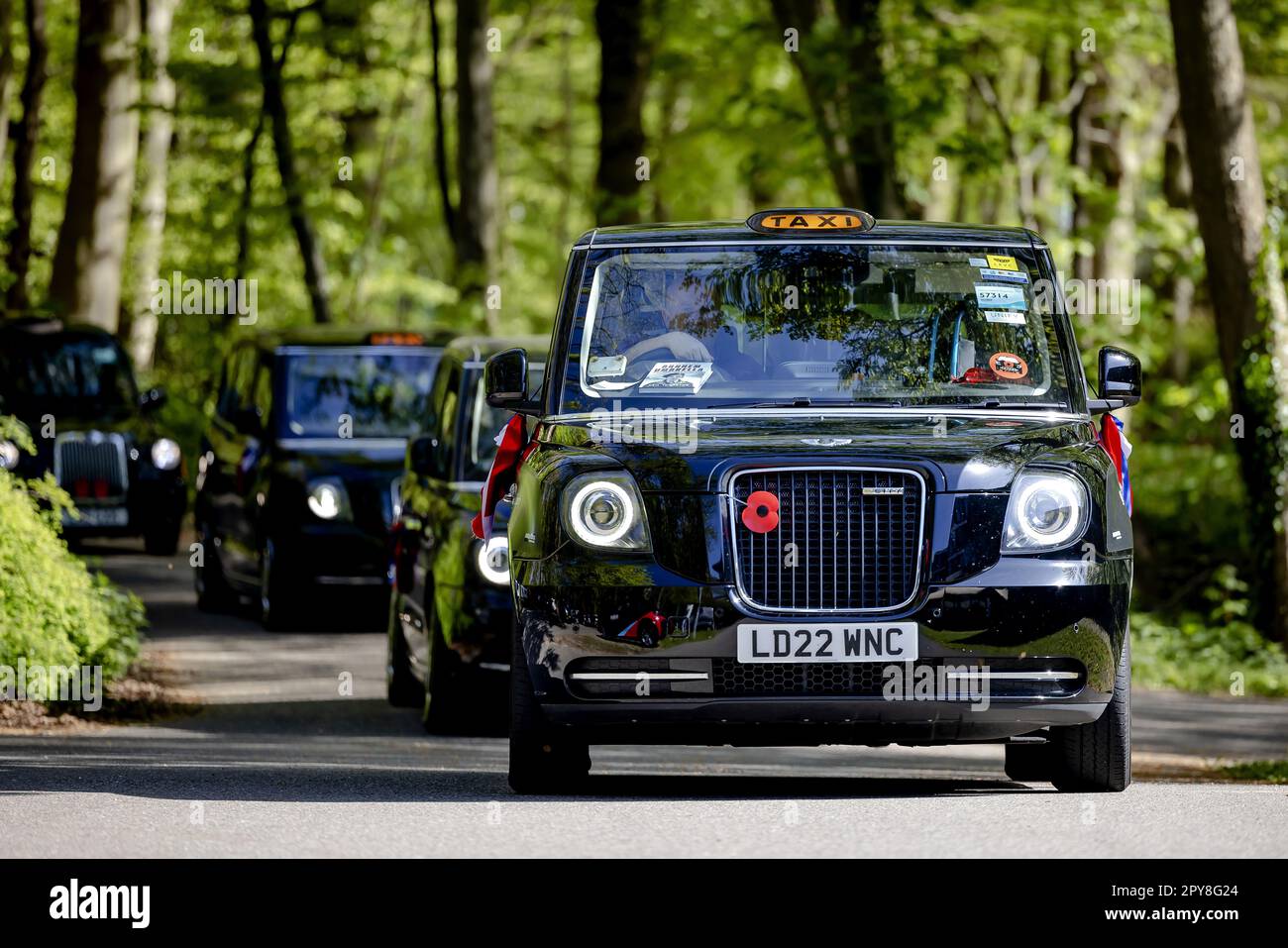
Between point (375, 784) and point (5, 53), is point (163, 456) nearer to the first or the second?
point (5, 53)

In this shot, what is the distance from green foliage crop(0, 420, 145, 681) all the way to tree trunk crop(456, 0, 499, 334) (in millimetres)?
13723

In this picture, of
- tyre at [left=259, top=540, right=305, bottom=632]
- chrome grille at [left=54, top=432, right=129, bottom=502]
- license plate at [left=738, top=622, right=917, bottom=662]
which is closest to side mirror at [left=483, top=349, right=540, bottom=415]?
license plate at [left=738, top=622, right=917, bottom=662]

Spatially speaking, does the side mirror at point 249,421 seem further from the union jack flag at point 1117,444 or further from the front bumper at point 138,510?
the union jack flag at point 1117,444

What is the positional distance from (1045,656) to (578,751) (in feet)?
6.27

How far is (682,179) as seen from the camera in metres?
37.2

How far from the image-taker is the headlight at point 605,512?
324 inches

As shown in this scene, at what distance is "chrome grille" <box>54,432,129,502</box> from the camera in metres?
22.4

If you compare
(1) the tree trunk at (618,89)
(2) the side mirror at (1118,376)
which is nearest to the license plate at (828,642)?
(2) the side mirror at (1118,376)

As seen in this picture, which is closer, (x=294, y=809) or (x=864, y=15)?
(x=294, y=809)

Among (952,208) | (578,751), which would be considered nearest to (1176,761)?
(578,751)

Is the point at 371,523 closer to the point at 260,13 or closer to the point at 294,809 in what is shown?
the point at 294,809

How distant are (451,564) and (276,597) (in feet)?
21.0

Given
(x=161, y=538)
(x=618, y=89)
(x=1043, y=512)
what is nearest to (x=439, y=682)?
(x=1043, y=512)

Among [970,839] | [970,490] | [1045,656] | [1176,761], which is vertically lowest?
[1176,761]
